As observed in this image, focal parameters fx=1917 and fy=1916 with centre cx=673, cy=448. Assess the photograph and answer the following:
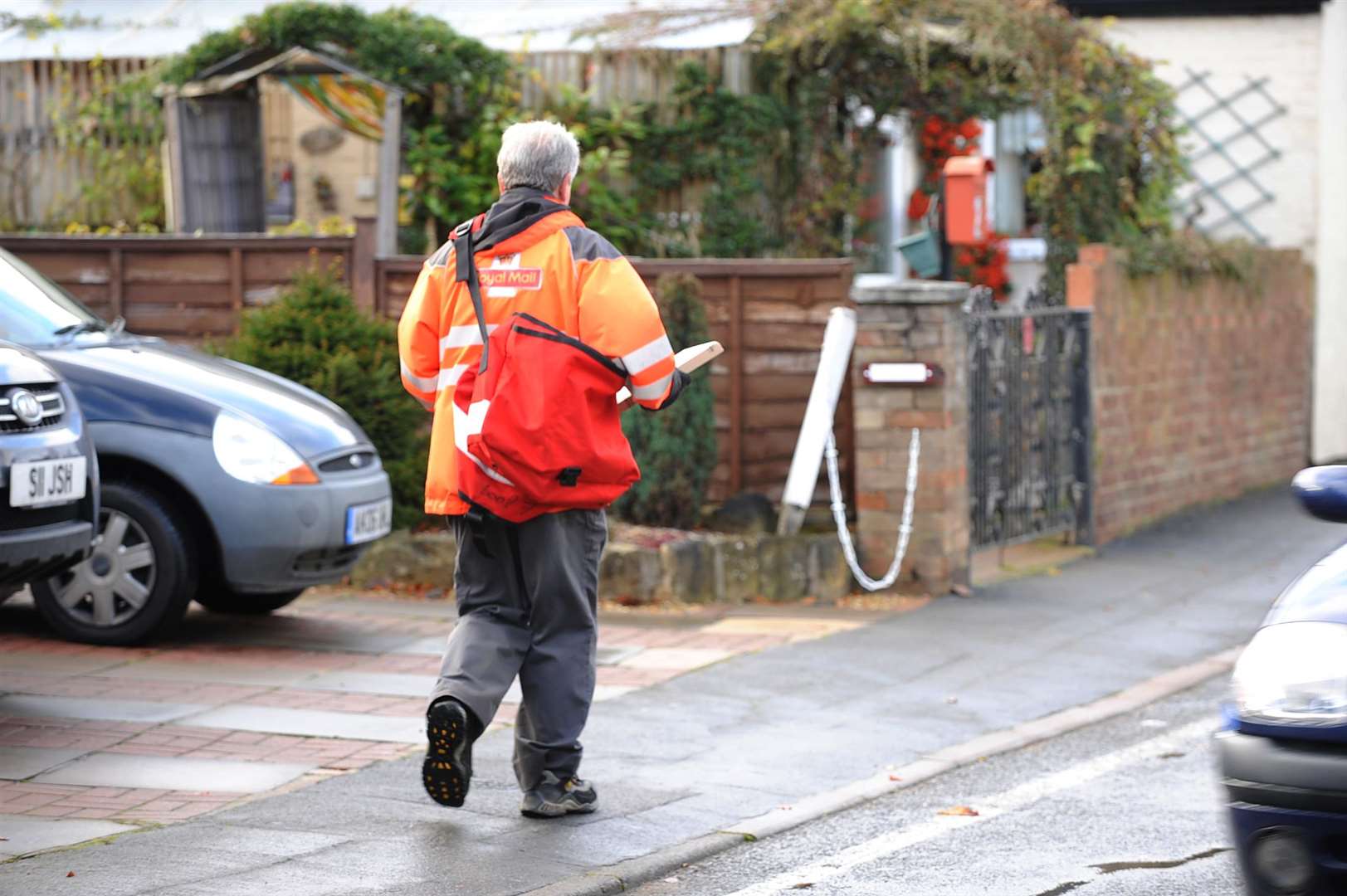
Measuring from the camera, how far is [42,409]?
256 inches

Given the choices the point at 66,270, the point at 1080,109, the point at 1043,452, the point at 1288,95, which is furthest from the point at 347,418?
the point at 1288,95

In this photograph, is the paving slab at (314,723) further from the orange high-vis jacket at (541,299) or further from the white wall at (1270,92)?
the white wall at (1270,92)

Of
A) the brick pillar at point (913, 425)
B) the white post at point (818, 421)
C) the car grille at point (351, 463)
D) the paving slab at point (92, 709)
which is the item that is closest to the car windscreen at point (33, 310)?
the car grille at point (351, 463)

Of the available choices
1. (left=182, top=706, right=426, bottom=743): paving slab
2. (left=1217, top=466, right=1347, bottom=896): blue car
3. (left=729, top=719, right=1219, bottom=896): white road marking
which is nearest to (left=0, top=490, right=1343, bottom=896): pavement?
(left=182, top=706, right=426, bottom=743): paving slab

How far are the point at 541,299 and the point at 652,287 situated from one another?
5.41 m

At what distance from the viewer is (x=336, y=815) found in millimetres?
5496

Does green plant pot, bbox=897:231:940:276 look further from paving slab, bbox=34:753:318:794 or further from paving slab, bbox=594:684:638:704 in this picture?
paving slab, bbox=34:753:318:794

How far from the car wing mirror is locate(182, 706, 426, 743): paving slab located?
3359 millimetres

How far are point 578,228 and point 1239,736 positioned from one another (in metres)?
2.43

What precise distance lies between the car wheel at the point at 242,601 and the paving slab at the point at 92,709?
1.64m

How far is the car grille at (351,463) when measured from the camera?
8086 mm

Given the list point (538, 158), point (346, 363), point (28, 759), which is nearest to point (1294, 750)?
point (538, 158)

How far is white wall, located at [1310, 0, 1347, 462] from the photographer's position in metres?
18.0

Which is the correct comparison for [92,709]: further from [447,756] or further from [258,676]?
[447,756]
